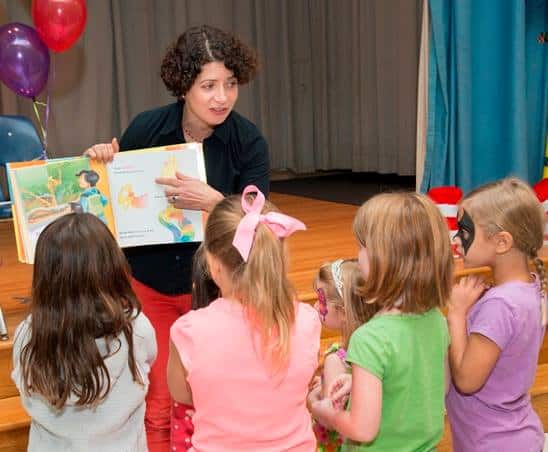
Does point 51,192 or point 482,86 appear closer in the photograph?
point 51,192

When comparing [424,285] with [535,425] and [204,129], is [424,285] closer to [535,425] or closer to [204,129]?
[535,425]

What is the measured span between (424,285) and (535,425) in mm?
595

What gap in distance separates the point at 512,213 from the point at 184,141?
95 centimetres

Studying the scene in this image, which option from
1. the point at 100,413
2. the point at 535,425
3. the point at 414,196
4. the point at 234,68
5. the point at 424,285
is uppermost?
the point at 234,68

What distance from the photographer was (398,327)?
1.53 meters

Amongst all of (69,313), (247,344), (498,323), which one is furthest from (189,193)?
(498,323)

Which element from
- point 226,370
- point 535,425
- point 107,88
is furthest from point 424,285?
point 107,88

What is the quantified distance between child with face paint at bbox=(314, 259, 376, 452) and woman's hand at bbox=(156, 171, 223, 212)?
40 cm

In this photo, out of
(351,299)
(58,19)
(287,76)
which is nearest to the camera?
(351,299)

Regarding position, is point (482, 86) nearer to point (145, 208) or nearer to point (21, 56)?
point (21, 56)

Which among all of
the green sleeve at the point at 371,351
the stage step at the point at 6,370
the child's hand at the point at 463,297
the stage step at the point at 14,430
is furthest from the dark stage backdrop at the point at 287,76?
the green sleeve at the point at 371,351

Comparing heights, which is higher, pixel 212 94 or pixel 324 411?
pixel 212 94

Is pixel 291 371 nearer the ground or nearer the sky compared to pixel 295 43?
nearer the ground

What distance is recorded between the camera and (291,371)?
1476mm
